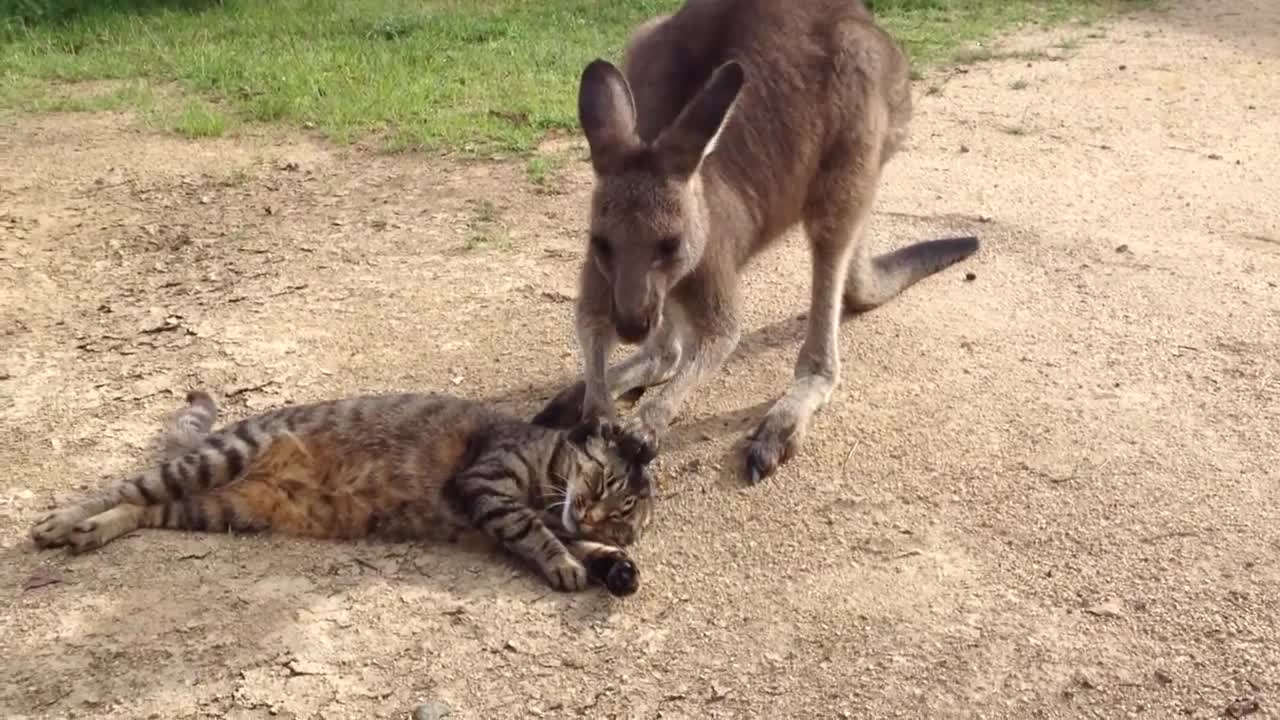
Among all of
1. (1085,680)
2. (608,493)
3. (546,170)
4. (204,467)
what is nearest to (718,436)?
(608,493)

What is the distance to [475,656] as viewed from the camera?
122 inches

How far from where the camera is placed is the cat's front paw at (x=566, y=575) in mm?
3365

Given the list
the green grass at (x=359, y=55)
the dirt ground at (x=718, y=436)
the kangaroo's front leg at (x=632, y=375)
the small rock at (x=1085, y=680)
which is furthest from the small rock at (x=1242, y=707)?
the green grass at (x=359, y=55)

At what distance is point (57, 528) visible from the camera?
11.2 ft

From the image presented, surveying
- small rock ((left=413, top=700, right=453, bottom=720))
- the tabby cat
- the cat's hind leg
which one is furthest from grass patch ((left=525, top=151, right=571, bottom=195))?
small rock ((left=413, top=700, right=453, bottom=720))

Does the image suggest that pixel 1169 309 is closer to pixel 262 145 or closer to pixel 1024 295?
pixel 1024 295

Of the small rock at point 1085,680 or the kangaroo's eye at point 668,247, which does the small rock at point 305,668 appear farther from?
the small rock at point 1085,680

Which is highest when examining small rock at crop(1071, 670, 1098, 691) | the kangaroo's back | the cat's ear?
the kangaroo's back

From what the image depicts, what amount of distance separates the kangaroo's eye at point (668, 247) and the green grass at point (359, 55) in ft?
8.83

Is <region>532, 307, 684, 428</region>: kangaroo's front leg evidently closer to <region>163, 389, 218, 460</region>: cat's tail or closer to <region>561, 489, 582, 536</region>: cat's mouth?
<region>561, 489, 582, 536</region>: cat's mouth

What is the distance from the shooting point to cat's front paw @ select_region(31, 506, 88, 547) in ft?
11.2

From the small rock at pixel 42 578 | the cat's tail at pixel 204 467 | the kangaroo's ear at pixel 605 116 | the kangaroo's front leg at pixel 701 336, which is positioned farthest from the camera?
the kangaroo's front leg at pixel 701 336

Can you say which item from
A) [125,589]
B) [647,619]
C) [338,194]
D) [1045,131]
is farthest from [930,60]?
[125,589]

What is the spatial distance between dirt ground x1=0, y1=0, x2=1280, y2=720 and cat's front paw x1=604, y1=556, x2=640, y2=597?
0.06m
